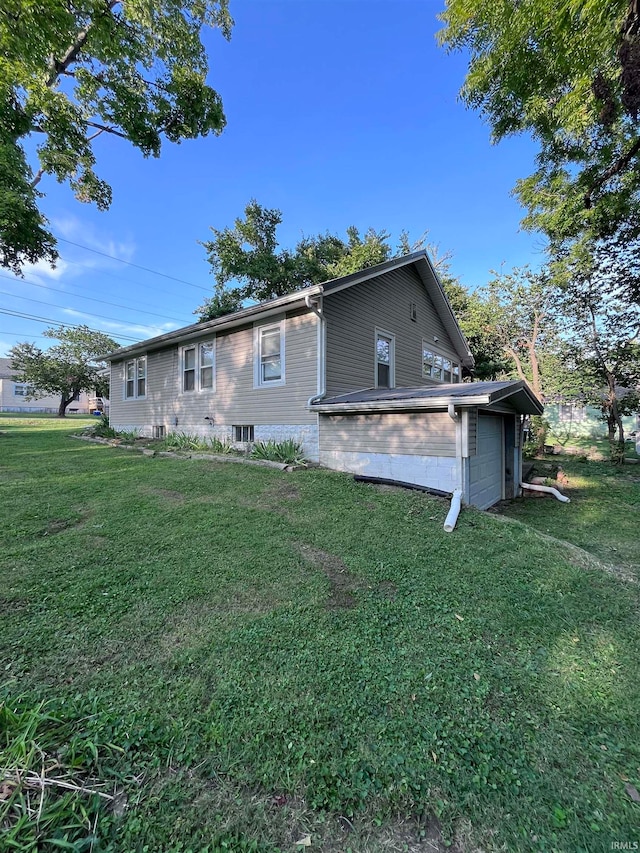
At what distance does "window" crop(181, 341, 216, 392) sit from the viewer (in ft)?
35.3

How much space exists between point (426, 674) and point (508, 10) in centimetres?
938

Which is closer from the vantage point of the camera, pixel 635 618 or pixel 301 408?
pixel 635 618

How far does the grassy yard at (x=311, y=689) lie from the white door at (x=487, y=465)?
1957 millimetres

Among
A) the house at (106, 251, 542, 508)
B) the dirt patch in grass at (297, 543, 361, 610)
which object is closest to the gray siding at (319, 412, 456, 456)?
the house at (106, 251, 542, 508)

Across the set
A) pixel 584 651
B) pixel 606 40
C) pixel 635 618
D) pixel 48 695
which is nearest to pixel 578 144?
pixel 606 40

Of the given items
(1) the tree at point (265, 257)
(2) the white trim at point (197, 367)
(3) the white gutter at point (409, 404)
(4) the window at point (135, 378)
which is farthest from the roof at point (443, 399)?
(1) the tree at point (265, 257)

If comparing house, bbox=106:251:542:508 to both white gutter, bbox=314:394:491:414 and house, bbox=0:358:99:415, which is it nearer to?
white gutter, bbox=314:394:491:414

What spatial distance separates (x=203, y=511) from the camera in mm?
5086

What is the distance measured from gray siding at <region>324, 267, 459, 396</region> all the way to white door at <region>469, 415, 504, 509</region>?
3.25 metres

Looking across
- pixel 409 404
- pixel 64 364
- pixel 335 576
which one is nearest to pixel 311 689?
pixel 335 576

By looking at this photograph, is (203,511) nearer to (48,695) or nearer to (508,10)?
(48,695)

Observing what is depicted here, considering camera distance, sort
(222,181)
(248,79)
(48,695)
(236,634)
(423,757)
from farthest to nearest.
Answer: (222,181) → (248,79) → (236,634) → (48,695) → (423,757)

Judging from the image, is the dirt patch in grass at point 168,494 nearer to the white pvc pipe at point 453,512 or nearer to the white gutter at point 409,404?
the white gutter at point 409,404

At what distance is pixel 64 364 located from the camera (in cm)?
3177
